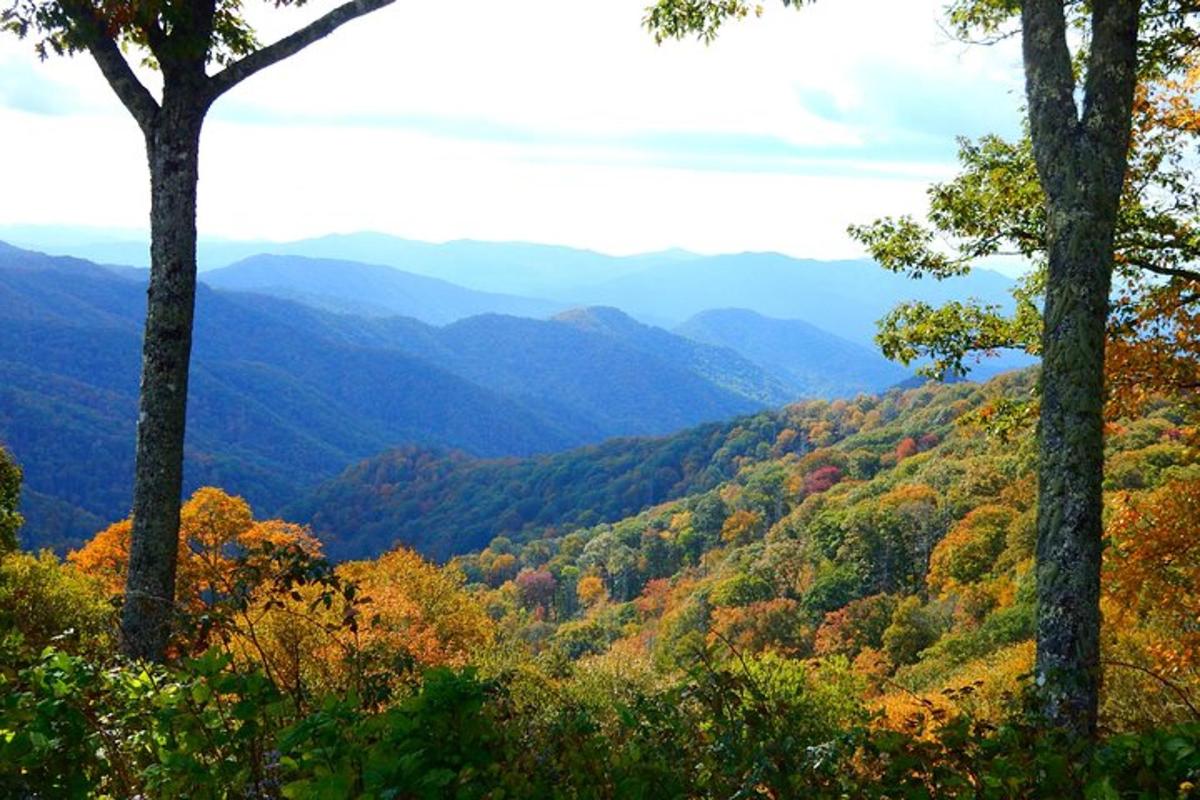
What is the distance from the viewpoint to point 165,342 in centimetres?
628

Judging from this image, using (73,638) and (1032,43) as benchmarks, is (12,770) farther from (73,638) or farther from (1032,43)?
(1032,43)

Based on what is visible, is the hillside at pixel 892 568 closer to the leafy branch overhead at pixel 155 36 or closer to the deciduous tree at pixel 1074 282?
the deciduous tree at pixel 1074 282

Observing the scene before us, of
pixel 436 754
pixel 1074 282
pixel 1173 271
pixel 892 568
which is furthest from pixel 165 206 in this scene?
pixel 892 568

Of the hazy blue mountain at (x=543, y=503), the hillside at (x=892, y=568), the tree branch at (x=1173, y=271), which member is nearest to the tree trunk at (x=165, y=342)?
the hillside at (x=892, y=568)

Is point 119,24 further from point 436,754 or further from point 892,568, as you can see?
point 892,568

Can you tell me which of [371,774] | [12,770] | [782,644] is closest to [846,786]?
[371,774]

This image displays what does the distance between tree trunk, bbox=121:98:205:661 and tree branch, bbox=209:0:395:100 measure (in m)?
0.26

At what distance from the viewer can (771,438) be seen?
180 metres

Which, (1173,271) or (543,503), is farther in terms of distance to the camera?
(543,503)

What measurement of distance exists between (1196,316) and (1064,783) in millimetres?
7155

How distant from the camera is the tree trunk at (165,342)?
6219 mm

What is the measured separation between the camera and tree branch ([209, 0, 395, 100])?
6.29 metres

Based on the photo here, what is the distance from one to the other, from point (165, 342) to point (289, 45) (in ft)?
7.99

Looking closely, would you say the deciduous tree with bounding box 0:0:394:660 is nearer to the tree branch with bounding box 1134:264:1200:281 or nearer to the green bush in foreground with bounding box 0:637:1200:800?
the green bush in foreground with bounding box 0:637:1200:800
